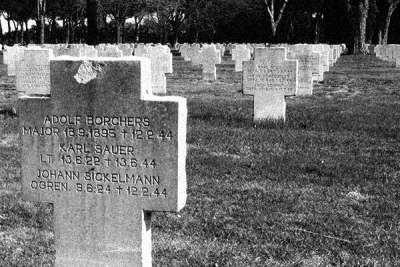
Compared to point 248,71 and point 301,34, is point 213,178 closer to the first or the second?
point 248,71

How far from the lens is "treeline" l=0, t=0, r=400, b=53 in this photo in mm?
49688

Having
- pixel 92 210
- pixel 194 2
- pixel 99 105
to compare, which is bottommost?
pixel 92 210

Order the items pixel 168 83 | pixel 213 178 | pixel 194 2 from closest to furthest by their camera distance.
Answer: pixel 213 178, pixel 168 83, pixel 194 2

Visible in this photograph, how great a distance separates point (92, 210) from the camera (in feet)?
14.2

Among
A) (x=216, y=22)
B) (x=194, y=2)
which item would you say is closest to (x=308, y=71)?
(x=194, y=2)

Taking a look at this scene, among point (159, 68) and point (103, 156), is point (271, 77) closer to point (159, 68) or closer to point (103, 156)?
point (159, 68)

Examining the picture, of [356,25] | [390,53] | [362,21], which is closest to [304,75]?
[390,53]

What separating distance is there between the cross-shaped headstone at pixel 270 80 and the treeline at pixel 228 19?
3128cm

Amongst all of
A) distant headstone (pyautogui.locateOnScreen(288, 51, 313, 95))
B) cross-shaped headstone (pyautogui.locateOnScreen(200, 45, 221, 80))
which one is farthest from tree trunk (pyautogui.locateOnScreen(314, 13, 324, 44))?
distant headstone (pyautogui.locateOnScreen(288, 51, 313, 95))

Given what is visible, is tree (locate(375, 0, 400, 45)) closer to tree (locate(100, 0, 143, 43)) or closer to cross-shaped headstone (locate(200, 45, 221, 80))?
tree (locate(100, 0, 143, 43))

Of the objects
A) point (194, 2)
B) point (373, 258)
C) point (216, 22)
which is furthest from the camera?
point (216, 22)

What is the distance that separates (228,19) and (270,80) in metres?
60.6

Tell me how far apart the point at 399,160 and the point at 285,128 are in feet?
8.50

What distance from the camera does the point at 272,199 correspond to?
6.77m
